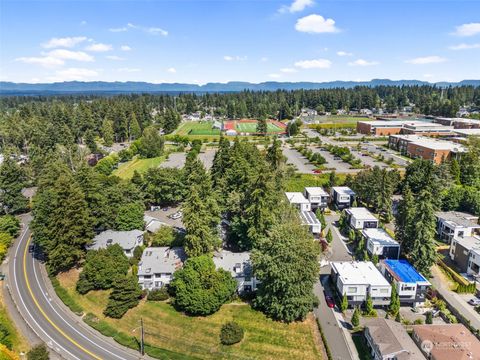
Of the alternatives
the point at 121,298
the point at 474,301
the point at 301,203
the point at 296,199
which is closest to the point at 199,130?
the point at 296,199

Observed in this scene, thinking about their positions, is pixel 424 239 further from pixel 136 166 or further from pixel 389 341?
pixel 136 166

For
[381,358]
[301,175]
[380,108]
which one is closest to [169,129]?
[301,175]

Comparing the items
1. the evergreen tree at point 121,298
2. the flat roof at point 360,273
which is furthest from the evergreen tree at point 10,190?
the flat roof at point 360,273

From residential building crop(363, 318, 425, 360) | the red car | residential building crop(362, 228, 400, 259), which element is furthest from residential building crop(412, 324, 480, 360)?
residential building crop(362, 228, 400, 259)

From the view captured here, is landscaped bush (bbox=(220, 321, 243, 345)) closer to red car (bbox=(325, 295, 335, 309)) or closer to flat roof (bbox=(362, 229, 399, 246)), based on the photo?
red car (bbox=(325, 295, 335, 309))

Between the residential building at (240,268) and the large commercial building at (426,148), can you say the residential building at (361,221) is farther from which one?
the large commercial building at (426,148)
